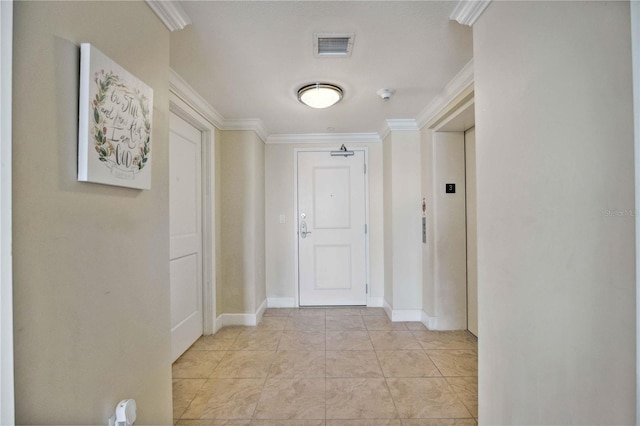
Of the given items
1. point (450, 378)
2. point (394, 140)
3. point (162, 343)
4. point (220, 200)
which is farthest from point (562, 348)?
point (220, 200)

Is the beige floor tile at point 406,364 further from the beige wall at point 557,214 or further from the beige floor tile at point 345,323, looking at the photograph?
the beige wall at point 557,214

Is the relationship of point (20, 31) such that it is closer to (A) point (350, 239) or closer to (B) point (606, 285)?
(B) point (606, 285)

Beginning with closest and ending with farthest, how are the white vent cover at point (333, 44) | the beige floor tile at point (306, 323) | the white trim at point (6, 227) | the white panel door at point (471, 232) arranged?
the white trim at point (6, 227), the white vent cover at point (333, 44), the white panel door at point (471, 232), the beige floor tile at point (306, 323)

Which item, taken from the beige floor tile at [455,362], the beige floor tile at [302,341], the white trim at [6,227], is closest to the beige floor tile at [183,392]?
the beige floor tile at [302,341]

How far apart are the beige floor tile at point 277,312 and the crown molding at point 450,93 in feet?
8.72

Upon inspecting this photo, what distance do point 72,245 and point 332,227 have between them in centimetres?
→ 285

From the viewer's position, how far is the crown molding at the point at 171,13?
1.22 meters

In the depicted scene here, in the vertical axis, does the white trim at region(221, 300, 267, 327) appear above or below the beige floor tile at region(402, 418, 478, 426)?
above

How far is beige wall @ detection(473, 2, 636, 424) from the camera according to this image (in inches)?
27.3

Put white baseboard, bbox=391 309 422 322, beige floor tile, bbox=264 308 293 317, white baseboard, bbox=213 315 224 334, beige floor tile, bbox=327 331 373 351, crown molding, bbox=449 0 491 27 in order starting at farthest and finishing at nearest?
beige floor tile, bbox=264 308 293 317, white baseboard, bbox=391 309 422 322, white baseboard, bbox=213 315 224 334, beige floor tile, bbox=327 331 373 351, crown molding, bbox=449 0 491 27

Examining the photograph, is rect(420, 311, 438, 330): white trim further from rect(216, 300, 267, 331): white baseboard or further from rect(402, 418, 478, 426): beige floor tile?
rect(216, 300, 267, 331): white baseboard

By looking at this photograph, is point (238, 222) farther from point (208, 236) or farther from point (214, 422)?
point (214, 422)

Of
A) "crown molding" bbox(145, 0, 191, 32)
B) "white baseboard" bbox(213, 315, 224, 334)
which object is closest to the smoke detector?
"crown molding" bbox(145, 0, 191, 32)

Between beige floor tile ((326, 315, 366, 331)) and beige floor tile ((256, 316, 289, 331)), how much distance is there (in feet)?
1.62
